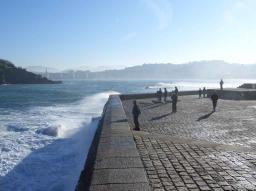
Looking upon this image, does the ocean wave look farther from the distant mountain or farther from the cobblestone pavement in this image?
the distant mountain

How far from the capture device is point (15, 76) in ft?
554

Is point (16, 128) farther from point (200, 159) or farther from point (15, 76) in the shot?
point (15, 76)

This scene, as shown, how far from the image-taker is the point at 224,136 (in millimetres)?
11820

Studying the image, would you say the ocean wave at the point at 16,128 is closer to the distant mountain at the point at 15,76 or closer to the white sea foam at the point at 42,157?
the white sea foam at the point at 42,157

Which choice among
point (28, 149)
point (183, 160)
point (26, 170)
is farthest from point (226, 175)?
point (28, 149)

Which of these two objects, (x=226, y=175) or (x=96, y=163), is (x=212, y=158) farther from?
(x=96, y=163)

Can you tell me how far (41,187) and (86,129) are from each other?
996cm

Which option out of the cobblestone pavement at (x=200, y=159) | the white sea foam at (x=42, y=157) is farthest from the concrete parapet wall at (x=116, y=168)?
the white sea foam at (x=42, y=157)

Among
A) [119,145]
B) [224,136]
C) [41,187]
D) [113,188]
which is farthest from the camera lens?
[224,136]

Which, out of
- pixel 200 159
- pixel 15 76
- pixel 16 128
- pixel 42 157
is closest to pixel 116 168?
pixel 200 159

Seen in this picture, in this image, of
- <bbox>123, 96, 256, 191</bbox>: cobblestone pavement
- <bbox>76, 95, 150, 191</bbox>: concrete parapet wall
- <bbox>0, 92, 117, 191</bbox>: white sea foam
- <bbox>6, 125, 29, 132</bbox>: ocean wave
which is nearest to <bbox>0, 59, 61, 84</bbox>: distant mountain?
<bbox>6, 125, 29, 132</bbox>: ocean wave

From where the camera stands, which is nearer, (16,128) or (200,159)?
(200,159)

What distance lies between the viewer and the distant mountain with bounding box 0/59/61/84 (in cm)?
16312

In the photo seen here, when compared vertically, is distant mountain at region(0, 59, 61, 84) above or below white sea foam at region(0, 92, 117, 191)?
above
